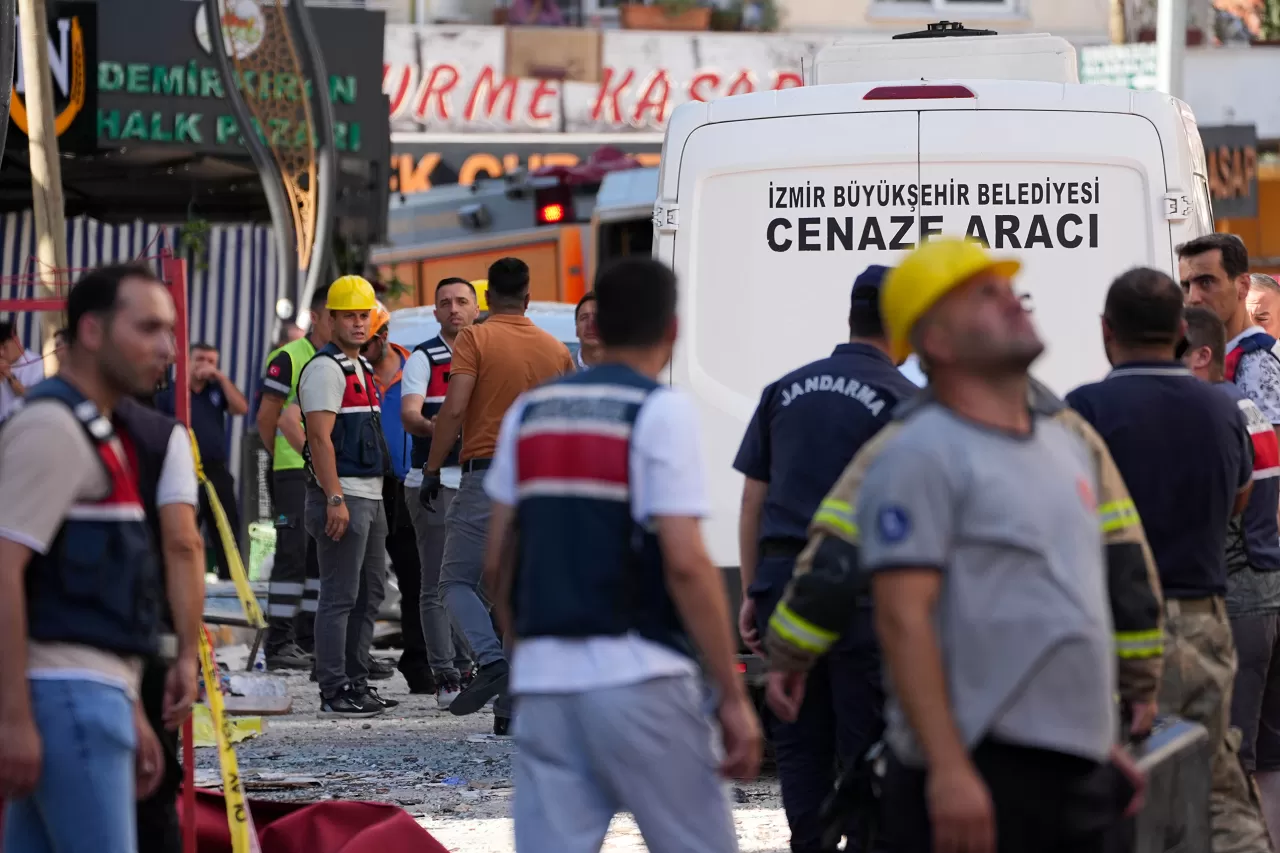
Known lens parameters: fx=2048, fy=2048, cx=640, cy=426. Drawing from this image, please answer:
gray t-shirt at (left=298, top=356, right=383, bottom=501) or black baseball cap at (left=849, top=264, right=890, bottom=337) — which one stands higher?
black baseball cap at (left=849, top=264, right=890, bottom=337)

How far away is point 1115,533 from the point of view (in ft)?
13.5

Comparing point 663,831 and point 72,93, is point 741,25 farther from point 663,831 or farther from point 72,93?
point 663,831

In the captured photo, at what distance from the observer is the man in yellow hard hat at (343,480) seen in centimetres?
963

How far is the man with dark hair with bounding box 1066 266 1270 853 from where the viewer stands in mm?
4926

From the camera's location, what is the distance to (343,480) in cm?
975

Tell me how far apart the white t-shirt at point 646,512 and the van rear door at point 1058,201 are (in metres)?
3.41

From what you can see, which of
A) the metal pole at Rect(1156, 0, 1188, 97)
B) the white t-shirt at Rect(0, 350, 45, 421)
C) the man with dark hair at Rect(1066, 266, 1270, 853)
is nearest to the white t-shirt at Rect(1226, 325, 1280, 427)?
the man with dark hair at Rect(1066, 266, 1270, 853)

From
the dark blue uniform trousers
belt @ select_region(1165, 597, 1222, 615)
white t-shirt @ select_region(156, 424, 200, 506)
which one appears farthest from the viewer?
the dark blue uniform trousers

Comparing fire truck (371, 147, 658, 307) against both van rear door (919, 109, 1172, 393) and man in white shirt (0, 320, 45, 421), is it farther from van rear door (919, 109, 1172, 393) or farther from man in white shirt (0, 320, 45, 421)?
van rear door (919, 109, 1172, 393)

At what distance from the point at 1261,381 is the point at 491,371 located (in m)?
3.47

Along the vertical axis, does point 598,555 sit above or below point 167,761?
above

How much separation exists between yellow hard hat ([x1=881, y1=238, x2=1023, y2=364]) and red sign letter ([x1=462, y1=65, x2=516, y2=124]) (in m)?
22.8

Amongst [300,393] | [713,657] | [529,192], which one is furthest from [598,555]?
[529,192]

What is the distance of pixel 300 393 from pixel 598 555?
6014 mm
